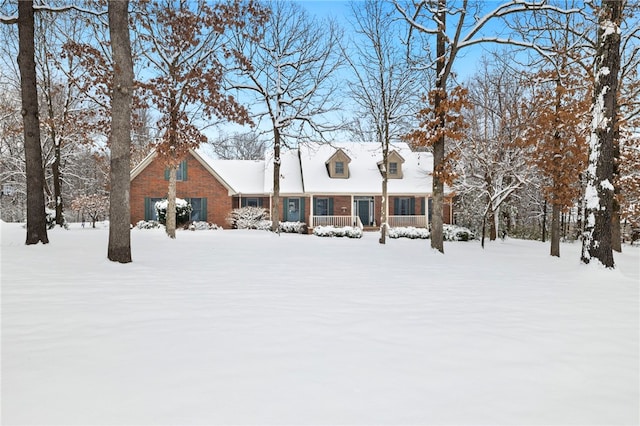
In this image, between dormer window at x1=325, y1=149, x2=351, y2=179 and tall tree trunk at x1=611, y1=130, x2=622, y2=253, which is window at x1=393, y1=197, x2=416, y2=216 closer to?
dormer window at x1=325, y1=149, x2=351, y2=179

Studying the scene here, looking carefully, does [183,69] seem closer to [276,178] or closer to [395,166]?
[276,178]

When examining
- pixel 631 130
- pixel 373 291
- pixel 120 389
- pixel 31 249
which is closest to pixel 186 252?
pixel 31 249

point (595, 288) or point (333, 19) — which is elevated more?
point (333, 19)

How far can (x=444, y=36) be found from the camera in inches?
464

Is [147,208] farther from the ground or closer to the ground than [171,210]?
farther from the ground

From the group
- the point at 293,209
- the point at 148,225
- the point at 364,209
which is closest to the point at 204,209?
the point at 148,225

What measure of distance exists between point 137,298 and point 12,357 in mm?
2014

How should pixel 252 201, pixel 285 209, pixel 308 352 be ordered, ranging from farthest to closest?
pixel 252 201 → pixel 285 209 → pixel 308 352

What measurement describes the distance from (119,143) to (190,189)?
18738 mm

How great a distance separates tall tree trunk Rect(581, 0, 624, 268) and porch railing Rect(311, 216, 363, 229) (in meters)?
18.4

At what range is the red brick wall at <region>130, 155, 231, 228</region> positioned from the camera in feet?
83.0

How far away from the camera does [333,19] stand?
20000 mm

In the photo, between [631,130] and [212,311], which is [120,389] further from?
[631,130]

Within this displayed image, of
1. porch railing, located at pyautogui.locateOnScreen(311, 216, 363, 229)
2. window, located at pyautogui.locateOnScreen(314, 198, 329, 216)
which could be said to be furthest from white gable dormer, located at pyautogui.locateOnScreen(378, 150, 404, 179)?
window, located at pyautogui.locateOnScreen(314, 198, 329, 216)
